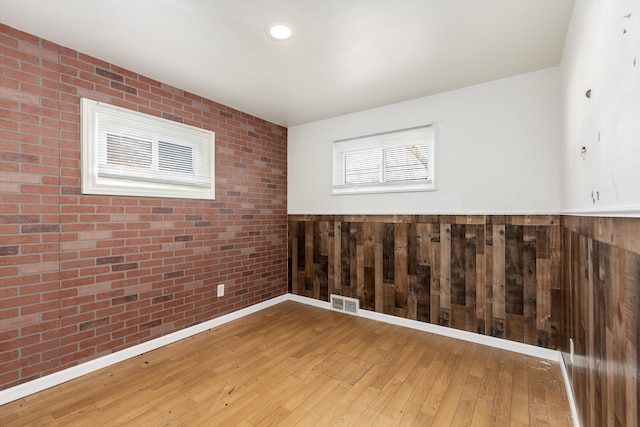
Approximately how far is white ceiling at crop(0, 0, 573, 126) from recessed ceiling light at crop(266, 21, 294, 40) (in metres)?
0.05

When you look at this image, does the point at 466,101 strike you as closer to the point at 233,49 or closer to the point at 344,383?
the point at 233,49

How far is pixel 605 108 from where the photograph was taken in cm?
109

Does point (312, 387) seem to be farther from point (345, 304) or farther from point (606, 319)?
point (606, 319)

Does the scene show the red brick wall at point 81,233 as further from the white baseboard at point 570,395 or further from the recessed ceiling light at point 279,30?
the white baseboard at point 570,395

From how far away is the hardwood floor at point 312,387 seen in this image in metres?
1.77

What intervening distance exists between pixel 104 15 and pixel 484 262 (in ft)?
11.8

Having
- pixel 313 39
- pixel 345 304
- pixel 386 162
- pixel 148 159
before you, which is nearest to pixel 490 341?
pixel 345 304

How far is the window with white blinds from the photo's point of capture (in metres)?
3.13

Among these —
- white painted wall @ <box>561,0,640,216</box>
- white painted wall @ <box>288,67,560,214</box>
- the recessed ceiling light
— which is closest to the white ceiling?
the recessed ceiling light

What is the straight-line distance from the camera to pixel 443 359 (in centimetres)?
246

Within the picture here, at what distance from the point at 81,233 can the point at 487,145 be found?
144 inches

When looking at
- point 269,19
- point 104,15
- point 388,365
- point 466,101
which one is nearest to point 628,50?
point 269,19

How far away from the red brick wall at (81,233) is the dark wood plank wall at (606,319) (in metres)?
3.09

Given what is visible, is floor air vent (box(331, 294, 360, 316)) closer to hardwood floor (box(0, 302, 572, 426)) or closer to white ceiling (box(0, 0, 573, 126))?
hardwood floor (box(0, 302, 572, 426))
